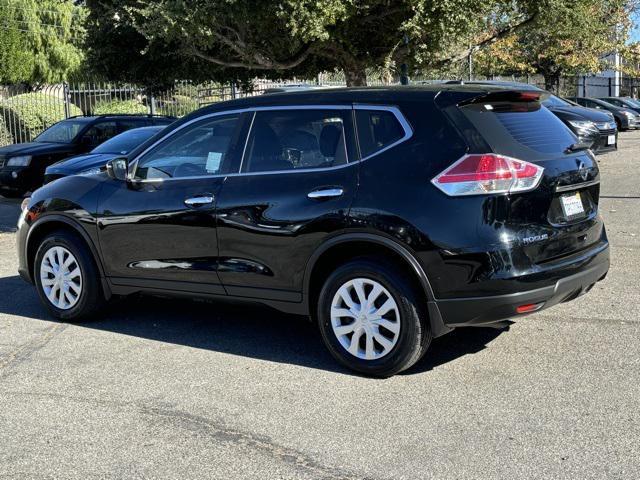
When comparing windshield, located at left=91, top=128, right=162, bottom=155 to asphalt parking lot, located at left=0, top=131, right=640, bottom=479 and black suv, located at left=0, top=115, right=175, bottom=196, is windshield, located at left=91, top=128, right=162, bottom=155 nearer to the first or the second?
black suv, located at left=0, top=115, right=175, bottom=196

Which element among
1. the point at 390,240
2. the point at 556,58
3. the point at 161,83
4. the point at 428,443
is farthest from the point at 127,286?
the point at 556,58

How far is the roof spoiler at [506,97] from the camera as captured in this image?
4.90m

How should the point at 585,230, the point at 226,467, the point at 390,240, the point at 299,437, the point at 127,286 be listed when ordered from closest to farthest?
1. the point at 226,467
2. the point at 299,437
3. the point at 390,240
4. the point at 585,230
5. the point at 127,286

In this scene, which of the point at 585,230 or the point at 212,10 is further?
the point at 212,10

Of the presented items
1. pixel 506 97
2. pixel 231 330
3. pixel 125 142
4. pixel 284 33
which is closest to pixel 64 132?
pixel 125 142

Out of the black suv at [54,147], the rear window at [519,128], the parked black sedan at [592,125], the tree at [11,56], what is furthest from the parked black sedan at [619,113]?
the rear window at [519,128]

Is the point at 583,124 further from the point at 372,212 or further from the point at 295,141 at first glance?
the point at 372,212

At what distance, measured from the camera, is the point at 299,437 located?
423 centimetres

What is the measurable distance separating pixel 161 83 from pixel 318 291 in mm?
10599

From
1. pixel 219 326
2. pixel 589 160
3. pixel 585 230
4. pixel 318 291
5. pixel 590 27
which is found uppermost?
pixel 590 27

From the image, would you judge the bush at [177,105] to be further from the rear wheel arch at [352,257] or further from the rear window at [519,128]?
the rear window at [519,128]

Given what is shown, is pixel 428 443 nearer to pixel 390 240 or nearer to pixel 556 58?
pixel 390 240

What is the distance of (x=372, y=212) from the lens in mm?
4863

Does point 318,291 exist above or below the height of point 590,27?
below
